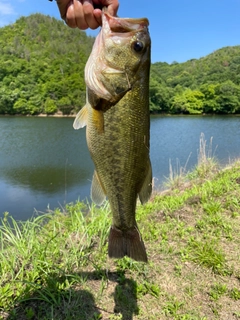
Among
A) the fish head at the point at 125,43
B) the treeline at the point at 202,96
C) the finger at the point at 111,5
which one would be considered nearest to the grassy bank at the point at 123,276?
the fish head at the point at 125,43

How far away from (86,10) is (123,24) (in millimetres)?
249

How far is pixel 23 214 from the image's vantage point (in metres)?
8.52

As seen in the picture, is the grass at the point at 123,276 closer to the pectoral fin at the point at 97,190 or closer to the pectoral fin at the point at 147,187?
the pectoral fin at the point at 97,190

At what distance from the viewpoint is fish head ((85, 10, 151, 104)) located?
180 centimetres

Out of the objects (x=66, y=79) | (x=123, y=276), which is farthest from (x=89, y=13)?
(x=66, y=79)

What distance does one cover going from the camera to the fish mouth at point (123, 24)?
1.77m

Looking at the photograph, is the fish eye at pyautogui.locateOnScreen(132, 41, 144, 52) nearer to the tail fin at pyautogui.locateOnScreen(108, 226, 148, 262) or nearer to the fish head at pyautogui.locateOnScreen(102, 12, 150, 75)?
the fish head at pyautogui.locateOnScreen(102, 12, 150, 75)

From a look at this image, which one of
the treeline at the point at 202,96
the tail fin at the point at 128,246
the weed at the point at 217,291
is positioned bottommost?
the weed at the point at 217,291

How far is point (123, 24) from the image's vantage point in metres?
1.80

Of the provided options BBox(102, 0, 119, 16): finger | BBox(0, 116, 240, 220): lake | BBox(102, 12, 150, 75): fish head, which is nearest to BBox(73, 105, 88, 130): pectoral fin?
BBox(102, 12, 150, 75): fish head

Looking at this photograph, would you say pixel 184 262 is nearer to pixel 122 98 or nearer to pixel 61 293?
pixel 61 293

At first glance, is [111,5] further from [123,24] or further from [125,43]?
[125,43]

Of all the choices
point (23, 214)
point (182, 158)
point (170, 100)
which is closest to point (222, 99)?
point (170, 100)

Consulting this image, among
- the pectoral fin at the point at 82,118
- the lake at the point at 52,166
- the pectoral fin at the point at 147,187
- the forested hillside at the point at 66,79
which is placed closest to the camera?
the pectoral fin at the point at 82,118
